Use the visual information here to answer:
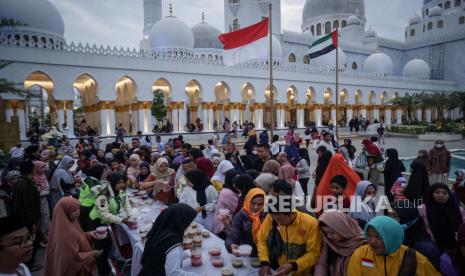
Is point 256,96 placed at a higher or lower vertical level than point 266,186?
higher

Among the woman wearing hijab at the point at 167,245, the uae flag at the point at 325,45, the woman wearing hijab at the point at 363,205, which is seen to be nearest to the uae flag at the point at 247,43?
the uae flag at the point at 325,45

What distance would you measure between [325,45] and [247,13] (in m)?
14.7

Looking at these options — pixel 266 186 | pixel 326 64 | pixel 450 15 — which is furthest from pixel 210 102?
pixel 450 15

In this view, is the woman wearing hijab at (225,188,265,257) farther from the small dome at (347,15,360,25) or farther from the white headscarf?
the small dome at (347,15,360,25)

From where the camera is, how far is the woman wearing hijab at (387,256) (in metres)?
1.88

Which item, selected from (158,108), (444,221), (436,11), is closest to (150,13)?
(158,108)

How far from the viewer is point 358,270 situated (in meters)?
2.00

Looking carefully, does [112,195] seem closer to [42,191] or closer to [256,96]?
[42,191]

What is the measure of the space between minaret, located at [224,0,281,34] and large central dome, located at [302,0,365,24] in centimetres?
926

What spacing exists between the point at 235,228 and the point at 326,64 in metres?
27.1

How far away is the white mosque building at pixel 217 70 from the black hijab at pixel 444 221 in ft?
49.4

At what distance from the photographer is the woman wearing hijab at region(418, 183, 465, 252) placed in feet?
8.93

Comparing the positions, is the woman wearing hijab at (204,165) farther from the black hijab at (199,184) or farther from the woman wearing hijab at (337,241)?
the woman wearing hijab at (337,241)

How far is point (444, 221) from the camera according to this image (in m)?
2.77
